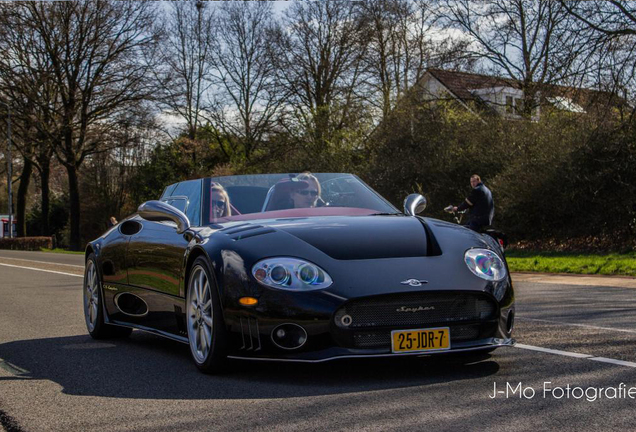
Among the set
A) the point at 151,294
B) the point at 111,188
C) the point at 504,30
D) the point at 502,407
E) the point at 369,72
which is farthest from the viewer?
the point at 111,188

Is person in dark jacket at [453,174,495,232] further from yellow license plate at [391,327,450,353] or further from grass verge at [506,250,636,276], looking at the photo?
yellow license plate at [391,327,450,353]

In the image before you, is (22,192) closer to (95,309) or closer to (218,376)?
(95,309)

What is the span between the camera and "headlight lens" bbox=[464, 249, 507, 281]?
17.5ft

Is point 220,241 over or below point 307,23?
below

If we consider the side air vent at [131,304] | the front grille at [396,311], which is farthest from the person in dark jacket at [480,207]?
the front grille at [396,311]

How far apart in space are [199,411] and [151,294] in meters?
2.46

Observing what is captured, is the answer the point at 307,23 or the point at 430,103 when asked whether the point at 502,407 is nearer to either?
the point at 430,103

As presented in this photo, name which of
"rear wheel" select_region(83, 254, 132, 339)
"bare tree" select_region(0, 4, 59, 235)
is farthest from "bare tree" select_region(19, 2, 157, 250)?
"rear wheel" select_region(83, 254, 132, 339)

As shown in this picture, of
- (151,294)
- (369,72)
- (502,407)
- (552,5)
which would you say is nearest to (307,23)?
(369,72)

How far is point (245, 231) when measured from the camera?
5664mm

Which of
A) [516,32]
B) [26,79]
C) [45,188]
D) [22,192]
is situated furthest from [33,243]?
[516,32]

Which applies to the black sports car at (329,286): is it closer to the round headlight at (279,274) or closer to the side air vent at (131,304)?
the round headlight at (279,274)

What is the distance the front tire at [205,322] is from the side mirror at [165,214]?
53 centimetres

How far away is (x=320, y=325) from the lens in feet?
16.4
